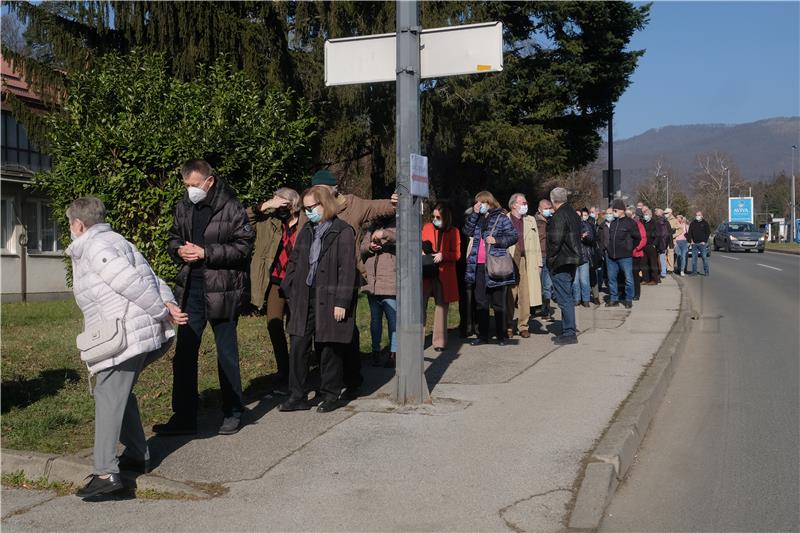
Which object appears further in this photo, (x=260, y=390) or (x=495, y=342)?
(x=495, y=342)

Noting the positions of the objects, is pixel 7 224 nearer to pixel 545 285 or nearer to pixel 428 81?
pixel 428 81

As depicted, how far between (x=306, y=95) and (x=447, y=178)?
921cm

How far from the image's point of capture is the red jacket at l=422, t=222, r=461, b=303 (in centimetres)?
1049

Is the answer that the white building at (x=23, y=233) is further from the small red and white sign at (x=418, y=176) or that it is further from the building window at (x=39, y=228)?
the small red and white sign at (x=418, y=176)

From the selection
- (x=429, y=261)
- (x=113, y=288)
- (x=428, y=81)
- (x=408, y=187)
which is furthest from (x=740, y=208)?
(x=113, y=288)

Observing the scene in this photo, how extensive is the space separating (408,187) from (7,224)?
22.4 meters

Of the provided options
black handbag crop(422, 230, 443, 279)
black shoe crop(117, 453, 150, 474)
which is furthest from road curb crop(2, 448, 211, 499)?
black handbag crop(422, 230, 443, 279)

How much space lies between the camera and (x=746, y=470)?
605 cm

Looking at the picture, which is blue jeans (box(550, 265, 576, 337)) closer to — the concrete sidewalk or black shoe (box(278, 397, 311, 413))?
the concrete sidewalk

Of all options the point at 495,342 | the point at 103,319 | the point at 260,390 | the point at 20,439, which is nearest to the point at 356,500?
the point at 103,319

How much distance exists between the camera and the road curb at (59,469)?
5.31 m

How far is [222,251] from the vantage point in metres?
A: 6.27

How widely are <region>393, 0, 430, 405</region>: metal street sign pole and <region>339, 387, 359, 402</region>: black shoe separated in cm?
74

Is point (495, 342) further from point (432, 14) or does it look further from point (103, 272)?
point (432, 14)
